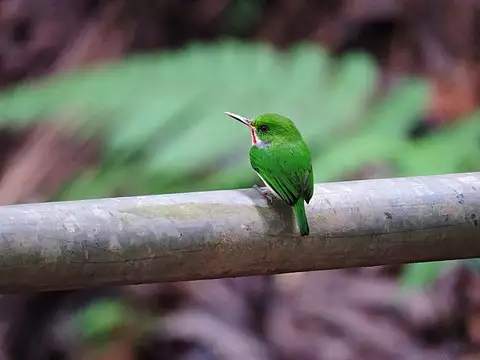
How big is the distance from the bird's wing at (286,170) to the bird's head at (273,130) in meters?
0.02

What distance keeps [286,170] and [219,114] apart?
3.62ft

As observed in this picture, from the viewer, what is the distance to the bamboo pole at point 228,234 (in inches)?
28.1

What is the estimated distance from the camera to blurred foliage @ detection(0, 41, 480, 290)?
1890 millimetres

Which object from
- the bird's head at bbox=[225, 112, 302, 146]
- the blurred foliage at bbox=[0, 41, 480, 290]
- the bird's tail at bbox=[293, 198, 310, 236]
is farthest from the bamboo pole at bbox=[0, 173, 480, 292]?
the blurred foliage at bbox=[0, 41, 480, 290]

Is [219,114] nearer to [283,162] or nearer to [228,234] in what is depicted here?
[283,162]

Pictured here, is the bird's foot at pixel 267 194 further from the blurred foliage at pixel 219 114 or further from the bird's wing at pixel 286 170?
the blurred foliage at pixel 219 114

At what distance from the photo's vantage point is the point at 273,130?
1.11 m

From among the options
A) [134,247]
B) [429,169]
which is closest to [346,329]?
[429,169]

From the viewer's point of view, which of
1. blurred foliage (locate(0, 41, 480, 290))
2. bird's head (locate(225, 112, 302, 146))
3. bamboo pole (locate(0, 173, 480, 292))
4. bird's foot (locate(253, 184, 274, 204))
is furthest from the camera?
blurred foliage (locate(0, 41, 480, 290))

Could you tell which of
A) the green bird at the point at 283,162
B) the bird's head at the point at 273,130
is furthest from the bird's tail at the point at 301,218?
the bird's head at the point at 273,130

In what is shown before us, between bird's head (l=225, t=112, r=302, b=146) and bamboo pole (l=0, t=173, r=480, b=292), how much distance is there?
23 cm

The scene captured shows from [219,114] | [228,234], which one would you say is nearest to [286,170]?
[228,234]

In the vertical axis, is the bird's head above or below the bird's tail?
above

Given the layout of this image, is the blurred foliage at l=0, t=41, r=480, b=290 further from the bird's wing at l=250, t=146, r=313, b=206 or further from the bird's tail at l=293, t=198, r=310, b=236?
the bird's tail at l=293, t=198, r=310, b=236
